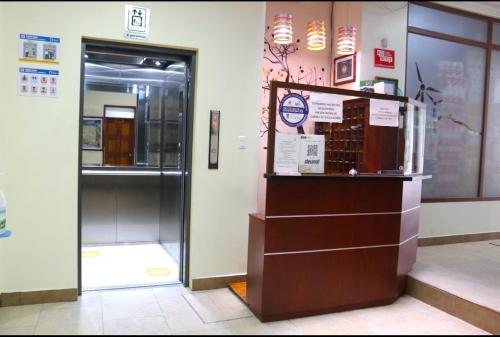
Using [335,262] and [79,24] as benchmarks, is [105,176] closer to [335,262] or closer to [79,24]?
[79,24]

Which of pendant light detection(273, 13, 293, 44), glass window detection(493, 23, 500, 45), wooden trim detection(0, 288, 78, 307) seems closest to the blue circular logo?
pendant light detection(273, 13, 293, 44)

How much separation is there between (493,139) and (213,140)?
4.07 metres

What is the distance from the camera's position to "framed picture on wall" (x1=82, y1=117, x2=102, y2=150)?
529 cm

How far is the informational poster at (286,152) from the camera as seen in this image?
3250 mm

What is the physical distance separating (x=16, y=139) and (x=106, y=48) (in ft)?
3.45

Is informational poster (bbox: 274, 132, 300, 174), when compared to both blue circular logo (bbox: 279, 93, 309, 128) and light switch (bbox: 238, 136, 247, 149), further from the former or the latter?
light switch (bbox: 238, 136, 247, 149)

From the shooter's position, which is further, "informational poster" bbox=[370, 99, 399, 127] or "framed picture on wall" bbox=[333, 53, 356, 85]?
"framed picture on wall" bbox=[333, 53, 356, 85]

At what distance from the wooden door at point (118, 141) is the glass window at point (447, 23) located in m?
3.70

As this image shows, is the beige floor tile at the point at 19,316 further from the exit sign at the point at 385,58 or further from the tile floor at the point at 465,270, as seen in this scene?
the exit sign at the point at 385,58

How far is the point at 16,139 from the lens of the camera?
3.44 metres

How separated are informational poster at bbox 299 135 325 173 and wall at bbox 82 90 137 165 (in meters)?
3.02

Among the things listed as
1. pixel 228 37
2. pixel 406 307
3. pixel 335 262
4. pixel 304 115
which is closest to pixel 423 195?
pixel 406 307

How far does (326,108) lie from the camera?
3.43m

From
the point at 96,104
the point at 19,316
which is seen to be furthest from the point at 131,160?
the point at 19,316
